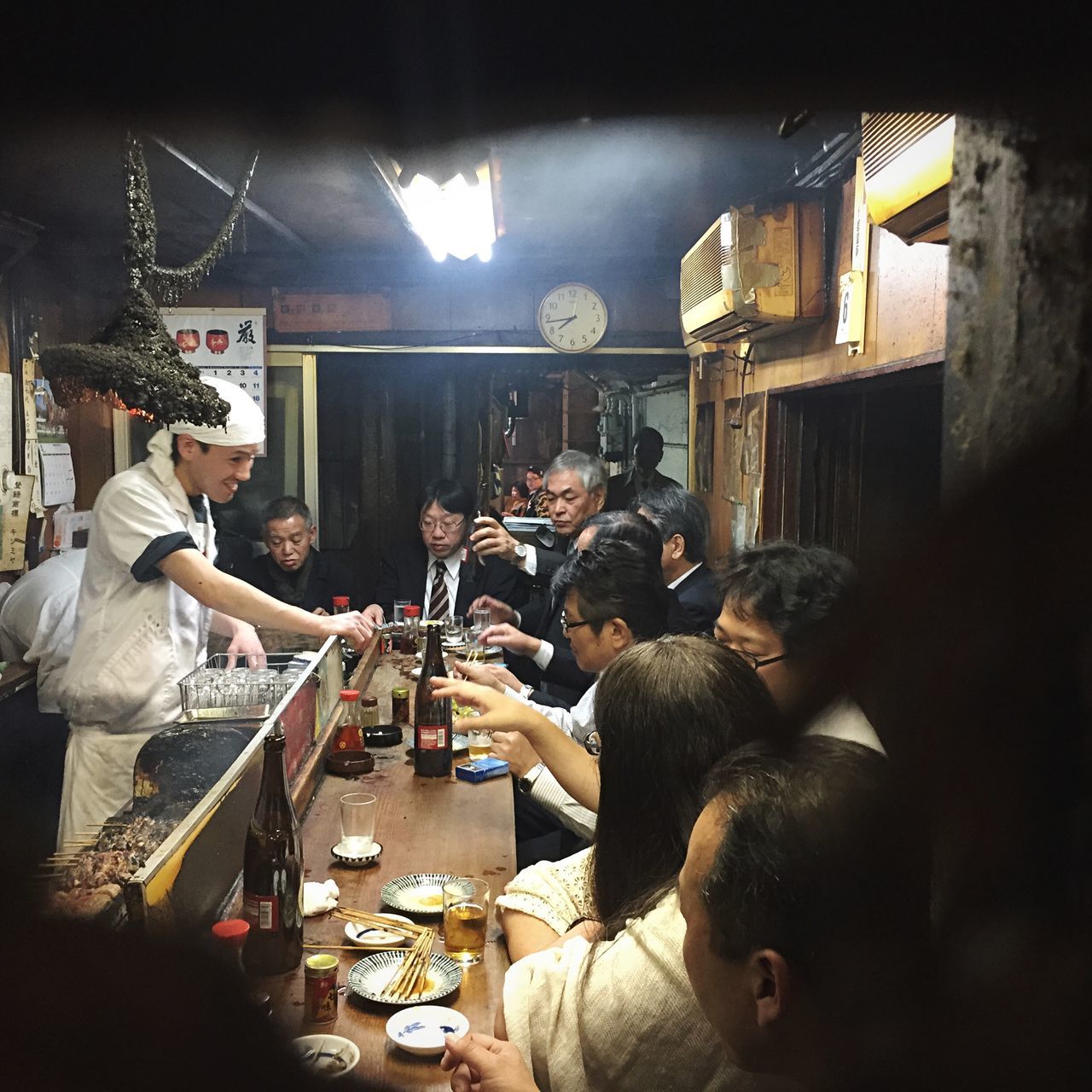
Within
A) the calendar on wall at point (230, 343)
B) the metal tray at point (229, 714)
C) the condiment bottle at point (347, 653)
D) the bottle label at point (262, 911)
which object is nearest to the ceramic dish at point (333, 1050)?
the bottle label at point (262, 911)

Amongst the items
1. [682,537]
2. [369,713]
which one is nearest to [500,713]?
[369,713]

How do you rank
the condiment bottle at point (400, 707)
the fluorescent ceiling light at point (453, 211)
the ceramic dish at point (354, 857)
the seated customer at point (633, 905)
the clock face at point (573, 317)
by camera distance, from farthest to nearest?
the clock face at point (573, 317) → the condiment bottle at point (400, 707) → the fluorescent ceiling light at point (453, 211) → the ceramic dish at point (354, 857) → the seated customer at point (633, 905)

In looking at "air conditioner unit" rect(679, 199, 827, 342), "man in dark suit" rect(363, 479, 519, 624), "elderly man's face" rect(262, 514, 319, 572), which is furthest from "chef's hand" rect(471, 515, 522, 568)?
"air conditioner unit" rect(679, 199, 827, 342)

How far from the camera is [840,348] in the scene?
3516 millimetres

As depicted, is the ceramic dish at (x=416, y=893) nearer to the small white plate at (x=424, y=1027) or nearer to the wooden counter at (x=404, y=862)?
the wooden counter at (x=404, y=862)

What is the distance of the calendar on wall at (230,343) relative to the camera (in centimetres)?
589

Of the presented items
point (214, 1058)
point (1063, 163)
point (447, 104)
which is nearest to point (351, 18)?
point (447, 104)

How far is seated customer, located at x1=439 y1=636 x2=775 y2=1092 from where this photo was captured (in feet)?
4.04

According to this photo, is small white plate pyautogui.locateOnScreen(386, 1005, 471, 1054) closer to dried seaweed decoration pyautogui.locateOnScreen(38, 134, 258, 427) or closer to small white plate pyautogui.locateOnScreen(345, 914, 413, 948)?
→ small white plate pyautogui.locateOnScreen(345, 914, 413, 948)

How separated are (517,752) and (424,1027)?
1.02 m

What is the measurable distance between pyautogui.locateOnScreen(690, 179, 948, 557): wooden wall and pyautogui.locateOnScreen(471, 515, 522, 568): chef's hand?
47.6 inches

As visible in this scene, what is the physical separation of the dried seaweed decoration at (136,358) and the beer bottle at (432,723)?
3.58 feet

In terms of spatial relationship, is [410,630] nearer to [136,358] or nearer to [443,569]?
[443,569]

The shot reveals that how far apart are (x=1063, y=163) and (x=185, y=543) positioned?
2.78 meters
